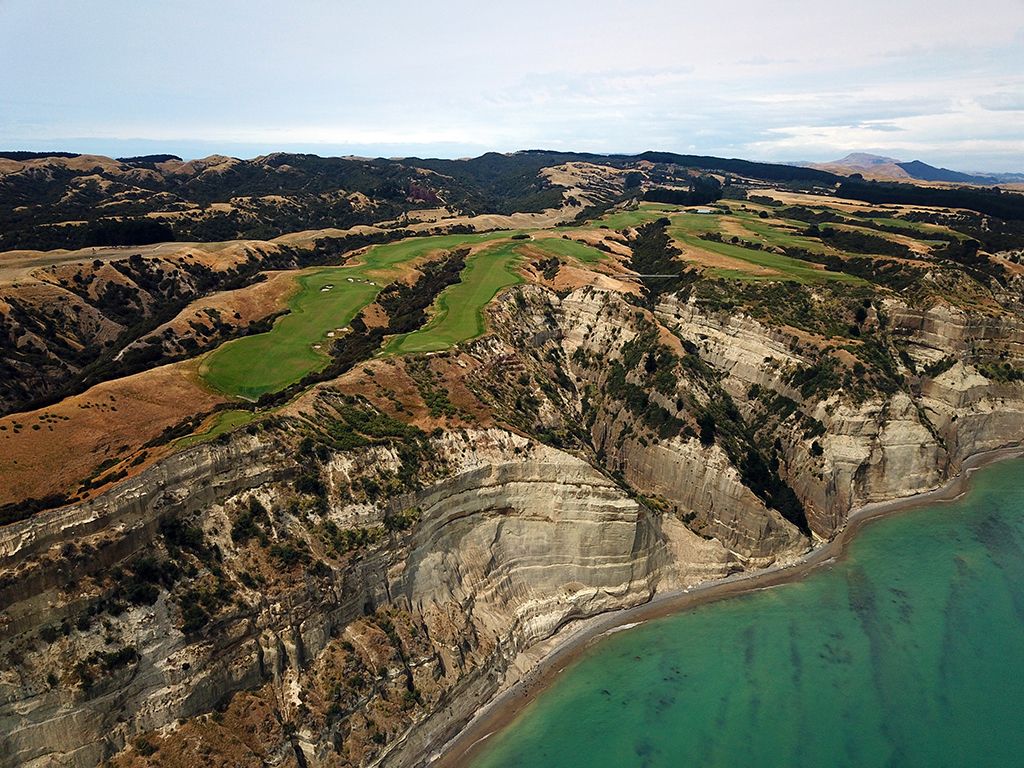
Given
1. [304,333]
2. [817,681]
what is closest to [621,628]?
[817,681]

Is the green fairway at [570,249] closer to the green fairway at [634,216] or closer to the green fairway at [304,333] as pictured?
the green fairway at [304,333]

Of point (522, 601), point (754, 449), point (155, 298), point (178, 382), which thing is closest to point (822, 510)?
point (754, 449)

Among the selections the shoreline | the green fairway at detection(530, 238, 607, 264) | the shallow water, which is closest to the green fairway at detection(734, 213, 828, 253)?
the green fairway at detection(530, 238, 607, 264)

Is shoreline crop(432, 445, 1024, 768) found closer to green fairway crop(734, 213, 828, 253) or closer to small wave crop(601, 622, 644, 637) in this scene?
small wave crop(601, 622, 644, 637)

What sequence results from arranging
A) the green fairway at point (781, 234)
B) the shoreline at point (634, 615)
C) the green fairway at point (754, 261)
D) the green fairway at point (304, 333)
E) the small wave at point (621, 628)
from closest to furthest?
the shoreline at point (634, 615)
the small wave at point (621, 628)
the green fairway at point (304, 333)
the green fairway at point (754, 261)
the green fairway at point (781, 234)

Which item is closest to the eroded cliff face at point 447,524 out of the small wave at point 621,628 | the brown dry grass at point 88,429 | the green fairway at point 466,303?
the small wave at point 621,628

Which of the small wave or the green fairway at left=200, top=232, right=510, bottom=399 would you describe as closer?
the small wave
